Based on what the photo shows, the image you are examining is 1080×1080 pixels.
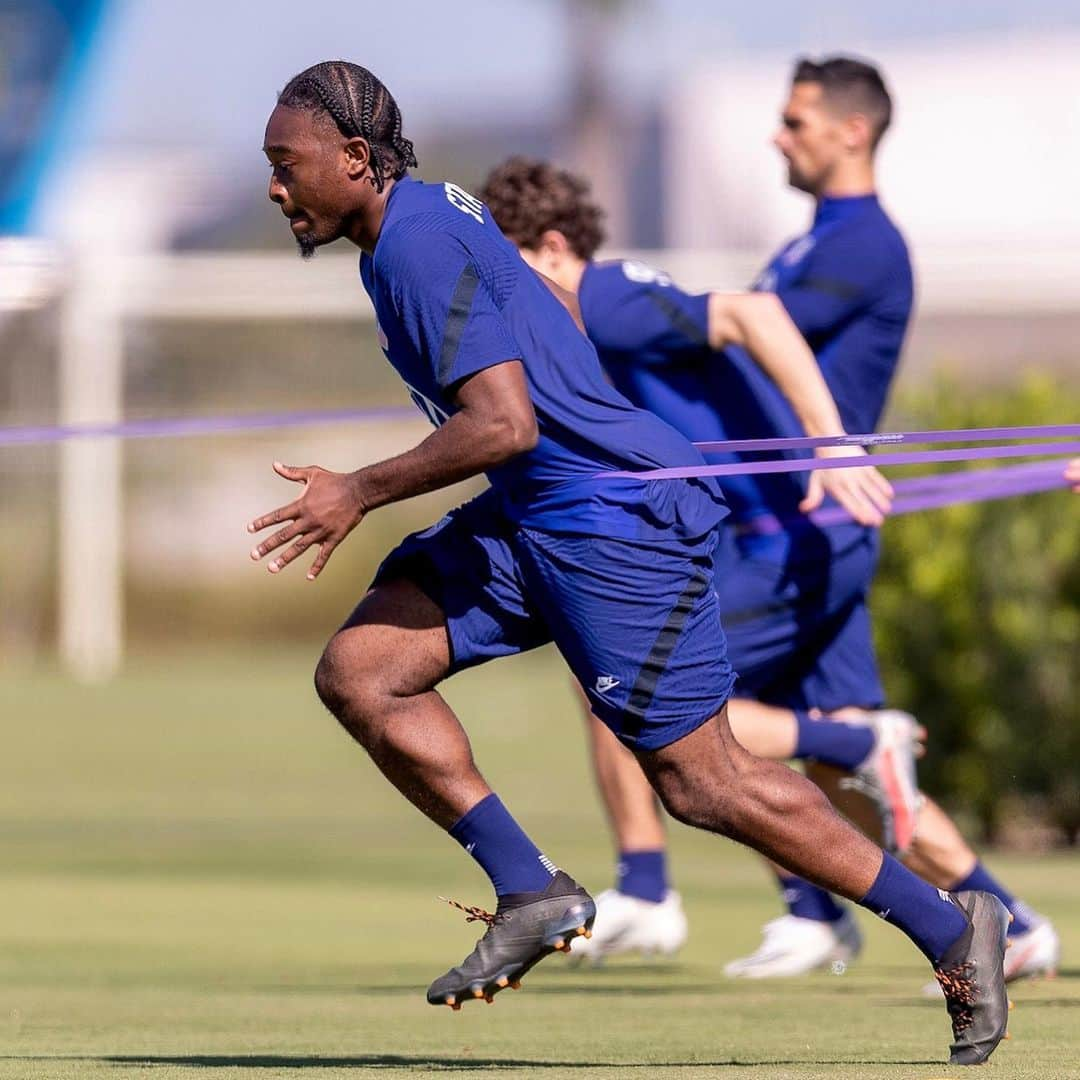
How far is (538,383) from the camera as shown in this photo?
5.63 meters

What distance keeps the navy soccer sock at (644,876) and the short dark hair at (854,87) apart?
2425 mm

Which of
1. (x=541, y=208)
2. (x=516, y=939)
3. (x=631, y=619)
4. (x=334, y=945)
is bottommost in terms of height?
(x=334, y=945)

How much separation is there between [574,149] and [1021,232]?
32.6ft

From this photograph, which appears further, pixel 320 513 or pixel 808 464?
pixel 808 464

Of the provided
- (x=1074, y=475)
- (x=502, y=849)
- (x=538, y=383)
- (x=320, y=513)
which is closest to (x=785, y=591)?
(x=1074, y=475)

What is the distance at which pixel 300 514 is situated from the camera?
5352 mm

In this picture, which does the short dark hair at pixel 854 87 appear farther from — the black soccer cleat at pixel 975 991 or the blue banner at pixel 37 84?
the blue banner at pixel 37 84

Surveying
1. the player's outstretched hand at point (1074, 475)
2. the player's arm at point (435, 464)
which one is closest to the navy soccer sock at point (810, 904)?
the player's outstretched hand at point (1074, 475)

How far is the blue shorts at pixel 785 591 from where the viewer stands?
25.2 feet

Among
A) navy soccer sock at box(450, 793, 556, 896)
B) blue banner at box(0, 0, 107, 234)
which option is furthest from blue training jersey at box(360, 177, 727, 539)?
blue banner at box(0, 0, 107, 234)

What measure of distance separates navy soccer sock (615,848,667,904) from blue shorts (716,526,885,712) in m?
0.82

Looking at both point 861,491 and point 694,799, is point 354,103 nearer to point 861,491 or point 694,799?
point 694,799

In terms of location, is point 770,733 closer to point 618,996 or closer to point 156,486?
point 618,996

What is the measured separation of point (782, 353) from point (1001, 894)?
68.9 inches
